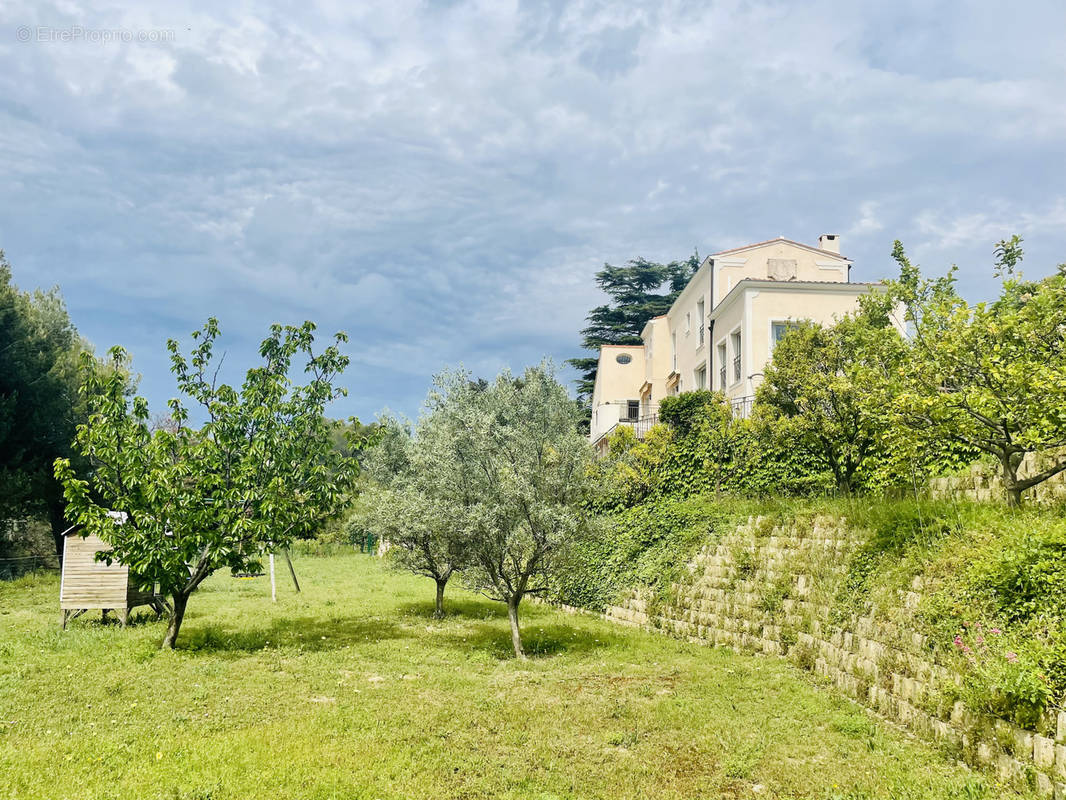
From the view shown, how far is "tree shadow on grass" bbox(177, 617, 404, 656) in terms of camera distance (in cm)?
1403

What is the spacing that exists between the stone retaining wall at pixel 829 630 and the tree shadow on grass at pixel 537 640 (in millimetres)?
1621

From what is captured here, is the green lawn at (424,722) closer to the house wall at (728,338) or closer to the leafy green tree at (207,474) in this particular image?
the leafy green tree at (207,474)

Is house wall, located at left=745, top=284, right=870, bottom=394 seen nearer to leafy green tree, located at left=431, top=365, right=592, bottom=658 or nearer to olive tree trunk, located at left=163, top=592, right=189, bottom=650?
leafy green tree, located at left=431, top=365, right=592, bottom=658

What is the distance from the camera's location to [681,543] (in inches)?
648

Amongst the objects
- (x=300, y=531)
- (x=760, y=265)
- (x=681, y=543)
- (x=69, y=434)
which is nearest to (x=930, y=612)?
(x=681, y=543)

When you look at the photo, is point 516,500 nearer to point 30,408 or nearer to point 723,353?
point 723,353

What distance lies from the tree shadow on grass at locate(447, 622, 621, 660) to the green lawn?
97mm

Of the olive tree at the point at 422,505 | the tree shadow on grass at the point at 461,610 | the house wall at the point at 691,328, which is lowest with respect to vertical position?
the tree shadow on grass at the point at 461,610

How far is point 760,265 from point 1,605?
27.7m

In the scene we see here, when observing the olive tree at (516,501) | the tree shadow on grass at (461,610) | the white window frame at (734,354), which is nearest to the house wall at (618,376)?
the white window frame at (734,354)

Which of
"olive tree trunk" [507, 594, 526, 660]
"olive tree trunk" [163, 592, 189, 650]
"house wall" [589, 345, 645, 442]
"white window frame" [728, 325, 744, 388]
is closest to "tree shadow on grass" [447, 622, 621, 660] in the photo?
"olive tree trunk" [507, 594, 526, 660]

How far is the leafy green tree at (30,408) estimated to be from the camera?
2705 cm

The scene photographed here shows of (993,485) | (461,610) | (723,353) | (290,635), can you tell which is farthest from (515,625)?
(723,353)

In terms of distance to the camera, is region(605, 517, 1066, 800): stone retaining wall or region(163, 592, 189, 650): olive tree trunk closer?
Result: region(605, 517, 1066, 800): stone retaining wall
